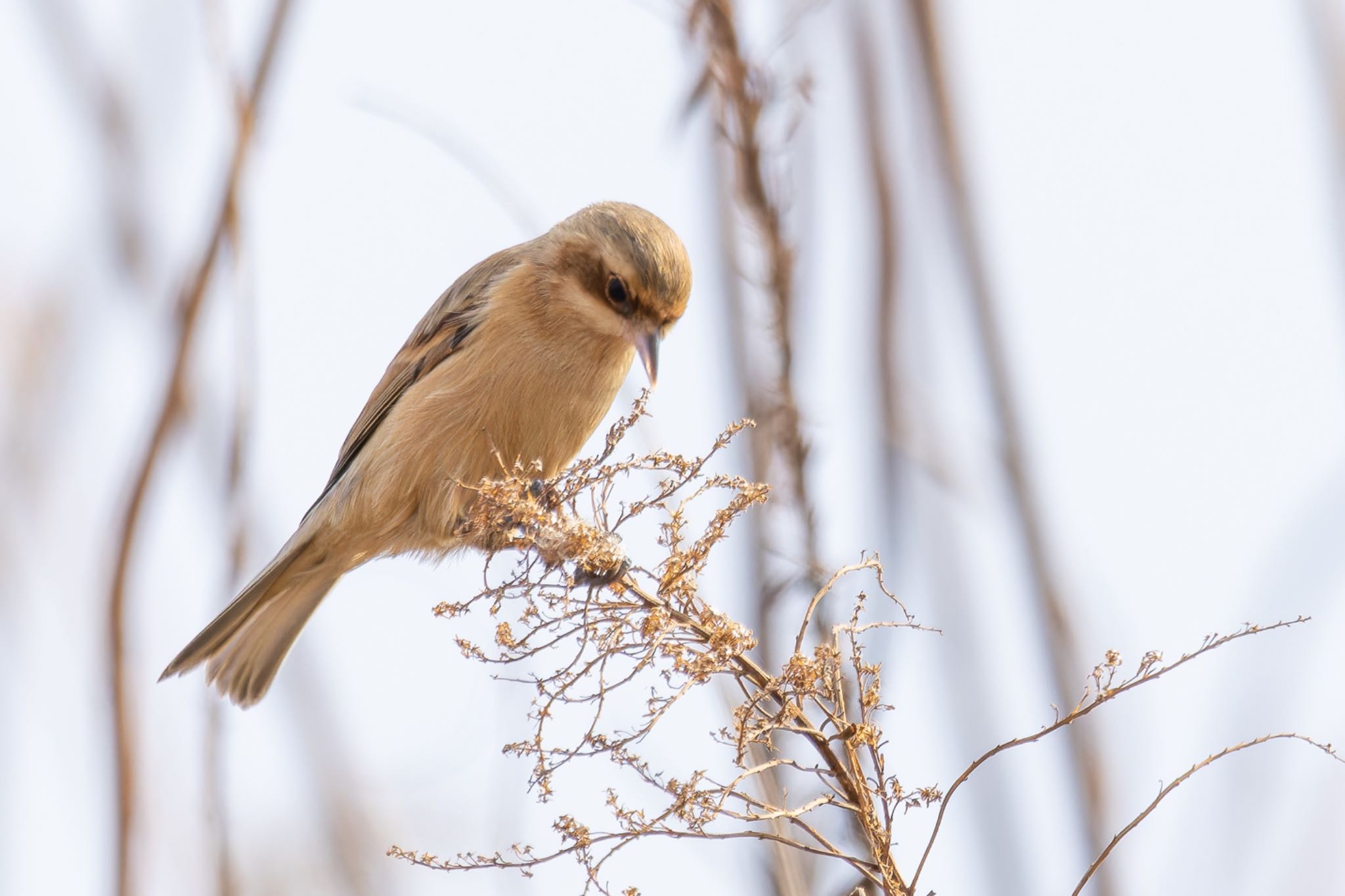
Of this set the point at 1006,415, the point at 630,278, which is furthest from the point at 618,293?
the point at 1006,415

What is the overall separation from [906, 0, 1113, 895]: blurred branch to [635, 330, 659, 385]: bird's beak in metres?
1.46

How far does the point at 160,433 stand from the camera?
9.51 feet

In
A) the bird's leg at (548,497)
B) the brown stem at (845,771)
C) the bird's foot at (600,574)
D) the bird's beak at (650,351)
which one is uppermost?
the bird's beak at (650,351)

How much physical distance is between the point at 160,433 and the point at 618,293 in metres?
2.33

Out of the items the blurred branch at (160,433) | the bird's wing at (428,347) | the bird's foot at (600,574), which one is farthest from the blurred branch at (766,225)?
the bird's wing at (428,347)

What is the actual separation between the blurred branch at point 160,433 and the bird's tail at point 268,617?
8.21 feet

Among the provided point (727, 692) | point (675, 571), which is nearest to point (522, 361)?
point (727, 692)

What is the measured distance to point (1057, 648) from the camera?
3156 millimetres

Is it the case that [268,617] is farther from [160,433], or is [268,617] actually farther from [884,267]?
[884,267]

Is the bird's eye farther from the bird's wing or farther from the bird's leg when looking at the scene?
the bird's leg

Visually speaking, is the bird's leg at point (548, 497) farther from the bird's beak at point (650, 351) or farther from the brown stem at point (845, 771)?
the bird's beak at point (650, 351)

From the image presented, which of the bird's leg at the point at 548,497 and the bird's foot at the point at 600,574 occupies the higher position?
the bird's leg at the point at 548,497

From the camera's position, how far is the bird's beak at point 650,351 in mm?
4738

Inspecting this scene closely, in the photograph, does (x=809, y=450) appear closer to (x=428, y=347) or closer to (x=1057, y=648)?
(x=1057, y=648)
